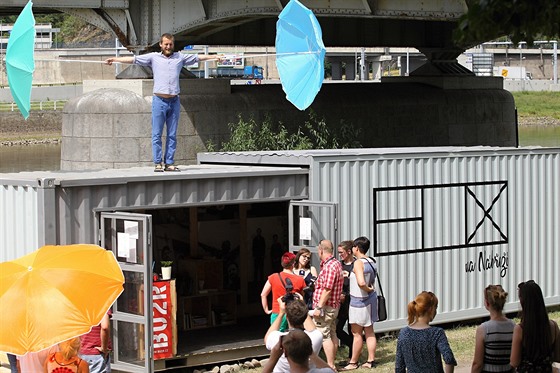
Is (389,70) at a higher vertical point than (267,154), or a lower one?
higher

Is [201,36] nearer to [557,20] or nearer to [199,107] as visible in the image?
[199,107]

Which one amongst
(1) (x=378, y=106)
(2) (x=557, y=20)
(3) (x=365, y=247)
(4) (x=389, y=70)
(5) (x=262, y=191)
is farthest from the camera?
(4) (x=389, y=70)

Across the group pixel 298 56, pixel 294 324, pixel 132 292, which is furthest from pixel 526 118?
pixel 294 324

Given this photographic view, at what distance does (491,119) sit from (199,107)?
11.7 metres

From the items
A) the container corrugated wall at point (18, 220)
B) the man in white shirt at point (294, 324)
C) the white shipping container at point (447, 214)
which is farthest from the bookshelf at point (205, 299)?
the man in white shirt at point (294, 324)

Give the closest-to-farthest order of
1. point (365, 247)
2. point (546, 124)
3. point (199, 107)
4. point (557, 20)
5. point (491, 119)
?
point (557, 20)
point (365, 247)
point (199, 107)
point (491, 119)
point (546, 124)

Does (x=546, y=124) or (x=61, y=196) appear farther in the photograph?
(x=546, y=124)

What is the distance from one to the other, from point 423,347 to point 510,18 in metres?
2.50

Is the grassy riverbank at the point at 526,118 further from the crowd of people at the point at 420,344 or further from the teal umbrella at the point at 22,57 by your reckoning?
the crowd of people at the point at 420,344

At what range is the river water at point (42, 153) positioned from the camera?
47219 mm

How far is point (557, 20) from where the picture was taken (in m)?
7.40

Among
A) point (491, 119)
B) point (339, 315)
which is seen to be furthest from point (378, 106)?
point (339, 315)

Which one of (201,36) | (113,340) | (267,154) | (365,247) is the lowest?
(113,340)

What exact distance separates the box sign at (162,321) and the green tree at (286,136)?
51.4ft
